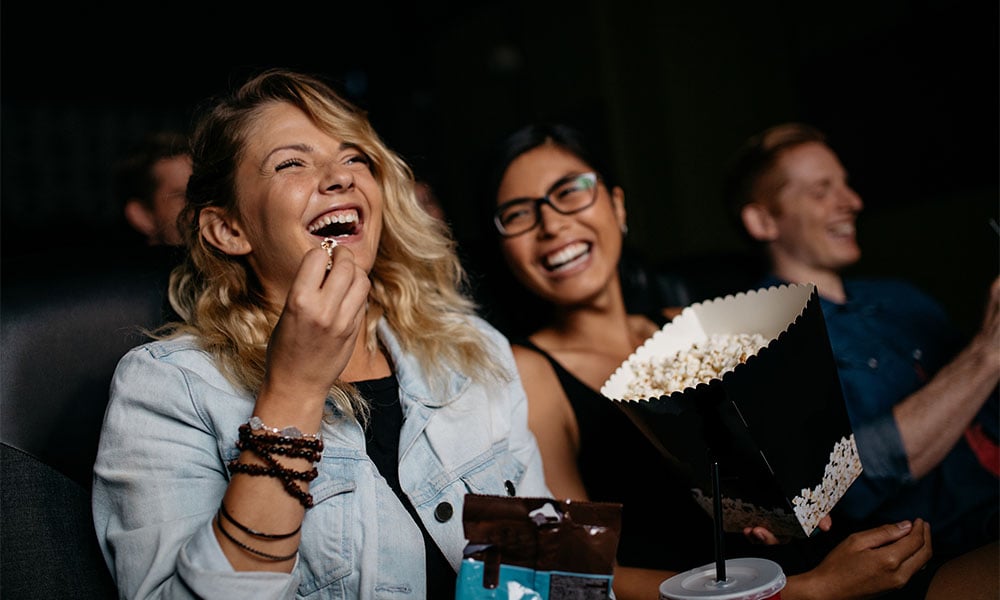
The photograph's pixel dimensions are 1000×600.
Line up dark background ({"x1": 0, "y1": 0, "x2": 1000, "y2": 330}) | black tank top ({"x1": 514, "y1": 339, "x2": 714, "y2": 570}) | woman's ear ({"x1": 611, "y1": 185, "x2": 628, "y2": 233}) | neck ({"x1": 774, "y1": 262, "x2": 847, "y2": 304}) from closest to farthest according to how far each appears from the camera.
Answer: black tank top ({"x1": 514, "y1": 339, "x2": 714, "y2": 570}), woman's ear ({"x1": 611, "y1": 185, "x2": 628, "y2": 233}), neck ({"x1": 774, "y1": 262, "x2": 847, "y2": 304}), dark background ({"x1": 0, "y1": 0, "x2": 1000, "y2": 330})

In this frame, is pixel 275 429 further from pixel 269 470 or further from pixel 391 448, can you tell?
pixel 391 448

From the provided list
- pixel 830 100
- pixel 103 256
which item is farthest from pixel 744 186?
pixel 830 100

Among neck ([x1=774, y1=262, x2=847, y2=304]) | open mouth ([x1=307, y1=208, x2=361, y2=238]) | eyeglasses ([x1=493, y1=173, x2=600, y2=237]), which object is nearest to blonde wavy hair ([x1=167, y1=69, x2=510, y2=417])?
open mouth ([x1=307, y1=208, x2=361, y2=238])

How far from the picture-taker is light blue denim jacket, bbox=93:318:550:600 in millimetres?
1033

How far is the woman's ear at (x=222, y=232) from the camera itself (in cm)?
135

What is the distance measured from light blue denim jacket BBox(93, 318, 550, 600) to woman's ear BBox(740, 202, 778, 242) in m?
1.13

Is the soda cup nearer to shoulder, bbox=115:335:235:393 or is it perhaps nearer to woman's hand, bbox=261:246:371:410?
woman's hand, bbox=261:246:371:410

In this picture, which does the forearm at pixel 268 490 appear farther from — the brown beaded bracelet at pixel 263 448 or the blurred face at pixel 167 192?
the blurred face at pixel 167 192

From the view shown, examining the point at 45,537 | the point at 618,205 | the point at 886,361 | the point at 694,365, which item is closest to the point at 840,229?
the point at 886,361

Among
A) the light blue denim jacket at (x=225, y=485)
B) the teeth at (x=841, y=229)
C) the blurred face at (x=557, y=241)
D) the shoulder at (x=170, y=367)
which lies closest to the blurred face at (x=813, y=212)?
the teeth at (x=841, y=229)

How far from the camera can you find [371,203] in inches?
53.9

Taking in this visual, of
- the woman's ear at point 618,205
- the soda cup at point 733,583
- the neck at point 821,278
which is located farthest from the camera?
the neck at point 821,278

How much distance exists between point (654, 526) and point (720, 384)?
609 mm

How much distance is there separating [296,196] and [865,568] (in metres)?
1.00
